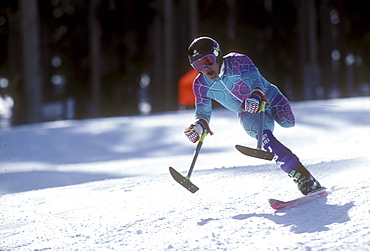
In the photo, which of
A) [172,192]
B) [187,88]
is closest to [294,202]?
[172,192]

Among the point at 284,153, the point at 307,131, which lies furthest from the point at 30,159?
the point at 284,153

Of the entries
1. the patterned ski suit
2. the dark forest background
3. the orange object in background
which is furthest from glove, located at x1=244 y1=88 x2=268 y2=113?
the orange object in background

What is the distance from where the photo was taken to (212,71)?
407 centimetres

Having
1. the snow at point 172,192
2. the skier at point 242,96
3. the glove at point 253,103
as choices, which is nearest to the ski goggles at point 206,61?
the skier at point 242,96

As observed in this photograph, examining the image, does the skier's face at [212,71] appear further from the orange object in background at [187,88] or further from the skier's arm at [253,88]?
the orange object in background at [187,88]

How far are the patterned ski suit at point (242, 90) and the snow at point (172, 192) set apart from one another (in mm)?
652

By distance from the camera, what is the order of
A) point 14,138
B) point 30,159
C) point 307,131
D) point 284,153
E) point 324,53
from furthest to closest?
point 324,53 < point 14,138 < point 307,131 < point 30,159 < point 284,153

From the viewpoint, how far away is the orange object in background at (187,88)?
15867 mm

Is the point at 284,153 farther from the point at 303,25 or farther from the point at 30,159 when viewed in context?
Answer: the point at 303,25

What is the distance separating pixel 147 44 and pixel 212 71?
15866 mm

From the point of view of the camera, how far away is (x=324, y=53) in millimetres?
23797

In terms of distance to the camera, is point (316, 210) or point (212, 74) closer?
point (316, 210)

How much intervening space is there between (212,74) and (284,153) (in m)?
0.83

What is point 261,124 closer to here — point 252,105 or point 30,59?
point 252,105
